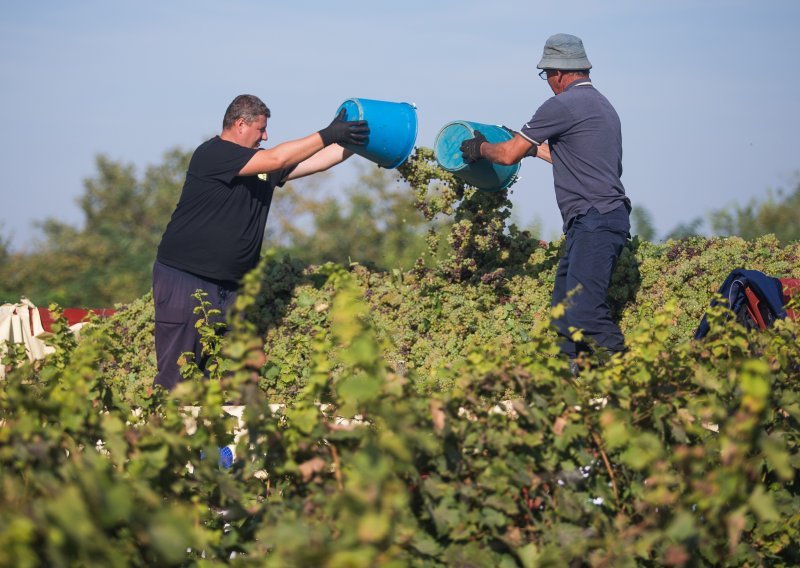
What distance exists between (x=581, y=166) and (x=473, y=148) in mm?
673

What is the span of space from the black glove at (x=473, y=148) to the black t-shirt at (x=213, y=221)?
1.32 m

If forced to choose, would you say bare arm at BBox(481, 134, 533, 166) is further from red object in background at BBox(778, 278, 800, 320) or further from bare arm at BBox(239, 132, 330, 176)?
red object in background at BBox(778, 278, 800, 320)

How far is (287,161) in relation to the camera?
6004mm

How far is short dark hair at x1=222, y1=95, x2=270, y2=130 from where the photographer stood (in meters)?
6.29

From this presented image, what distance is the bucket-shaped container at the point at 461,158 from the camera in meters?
6.23

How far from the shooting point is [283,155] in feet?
19.6

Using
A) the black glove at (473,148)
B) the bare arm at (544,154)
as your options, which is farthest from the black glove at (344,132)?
the bare arm at (544,154)

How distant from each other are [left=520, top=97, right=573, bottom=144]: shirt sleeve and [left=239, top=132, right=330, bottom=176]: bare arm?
1298 mm

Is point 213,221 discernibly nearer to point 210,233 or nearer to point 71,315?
point 210,233

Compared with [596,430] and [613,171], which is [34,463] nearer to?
[596,430]

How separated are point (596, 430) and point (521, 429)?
25cm

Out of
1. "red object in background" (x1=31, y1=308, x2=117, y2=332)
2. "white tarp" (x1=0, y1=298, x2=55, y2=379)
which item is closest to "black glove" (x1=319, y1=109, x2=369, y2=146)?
"red object in background" (x1=31, y1=308, x2=117, y2=332)

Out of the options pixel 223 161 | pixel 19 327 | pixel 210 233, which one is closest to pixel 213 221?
pixel 210 233

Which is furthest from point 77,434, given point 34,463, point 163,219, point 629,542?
point 163,219
